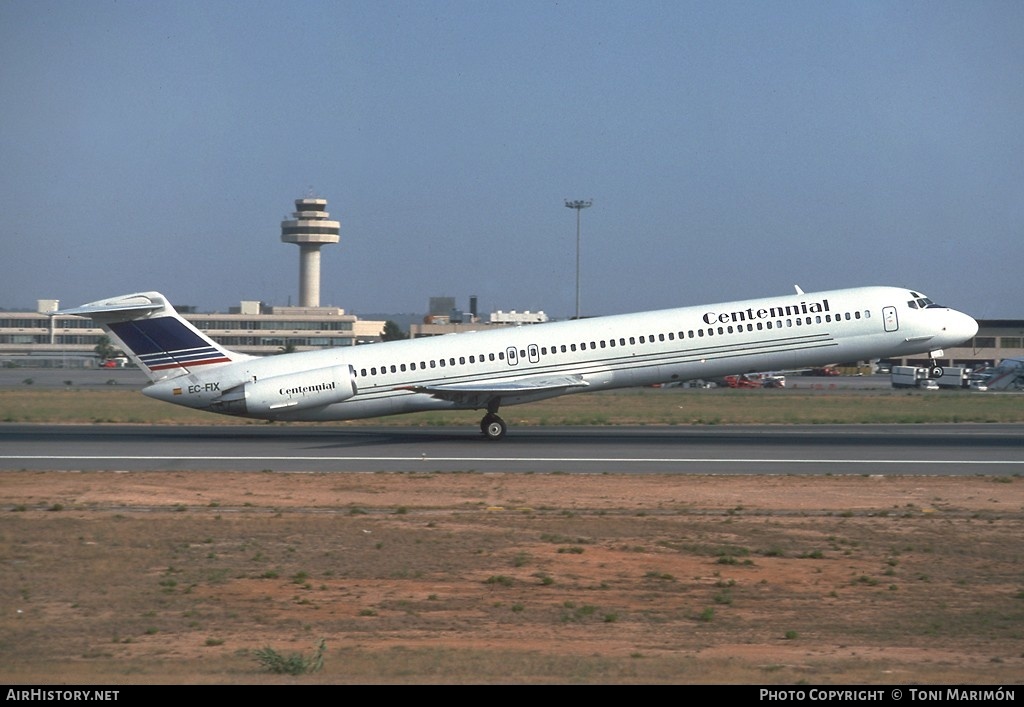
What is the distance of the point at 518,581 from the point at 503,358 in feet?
63.0

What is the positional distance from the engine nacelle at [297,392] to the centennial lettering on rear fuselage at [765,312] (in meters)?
11.3

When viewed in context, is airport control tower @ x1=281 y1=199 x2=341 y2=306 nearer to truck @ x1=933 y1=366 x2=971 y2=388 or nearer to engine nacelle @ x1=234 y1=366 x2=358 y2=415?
truck @ x1=933 y1=366 x2=971 y2=388

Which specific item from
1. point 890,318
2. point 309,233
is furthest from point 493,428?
point 309,233

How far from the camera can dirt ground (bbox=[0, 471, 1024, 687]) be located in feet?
38.3

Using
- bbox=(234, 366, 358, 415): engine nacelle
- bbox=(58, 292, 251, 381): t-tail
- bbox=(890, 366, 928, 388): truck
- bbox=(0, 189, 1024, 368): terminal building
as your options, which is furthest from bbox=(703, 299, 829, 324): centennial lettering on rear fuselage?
bbox=(0, 189, 1024, 368): terminal building

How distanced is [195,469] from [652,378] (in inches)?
554

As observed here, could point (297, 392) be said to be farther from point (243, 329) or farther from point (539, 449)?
point (243, 329)

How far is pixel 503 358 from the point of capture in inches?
1371

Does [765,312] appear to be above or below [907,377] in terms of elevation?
above

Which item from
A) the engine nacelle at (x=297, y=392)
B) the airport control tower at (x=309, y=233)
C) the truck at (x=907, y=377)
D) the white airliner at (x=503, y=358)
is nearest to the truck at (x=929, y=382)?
the truck at (x=907, y=377)

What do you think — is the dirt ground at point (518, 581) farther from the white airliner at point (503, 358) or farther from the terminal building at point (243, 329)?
the terminal building at point (243, 329)

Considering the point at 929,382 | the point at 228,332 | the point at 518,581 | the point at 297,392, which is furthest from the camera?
the point at 228,332

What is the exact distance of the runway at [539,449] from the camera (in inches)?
1107
